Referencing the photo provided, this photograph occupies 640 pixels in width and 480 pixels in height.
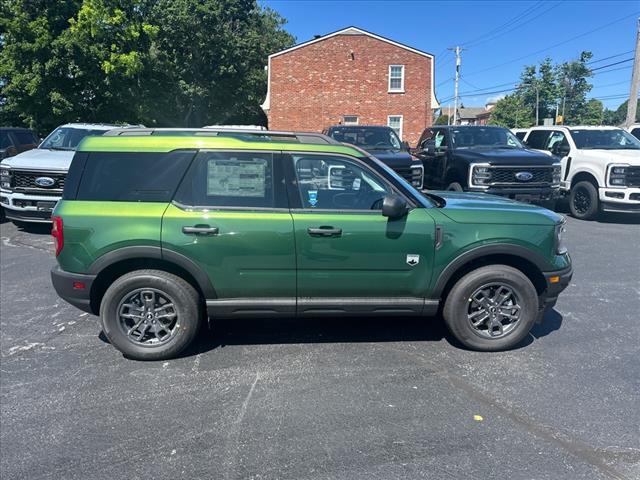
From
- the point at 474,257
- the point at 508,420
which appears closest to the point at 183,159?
the point at 474,257

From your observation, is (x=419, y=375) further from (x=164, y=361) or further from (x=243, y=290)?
(x=164, y=361)

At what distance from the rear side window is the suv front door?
3.08ft

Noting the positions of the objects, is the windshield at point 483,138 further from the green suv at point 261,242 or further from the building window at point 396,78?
the building window at point 396,78

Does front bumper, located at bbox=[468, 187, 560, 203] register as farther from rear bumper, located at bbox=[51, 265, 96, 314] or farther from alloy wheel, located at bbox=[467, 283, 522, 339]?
rear bumper, located at bbox=[51, 265, 96, 314]

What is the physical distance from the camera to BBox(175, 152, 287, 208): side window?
3943mm

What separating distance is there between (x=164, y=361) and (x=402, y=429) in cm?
212

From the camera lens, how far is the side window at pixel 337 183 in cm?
403

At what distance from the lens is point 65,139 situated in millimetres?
10172

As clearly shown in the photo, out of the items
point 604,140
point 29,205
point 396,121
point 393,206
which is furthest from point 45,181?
point 396,121

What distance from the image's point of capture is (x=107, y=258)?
3.88 metres

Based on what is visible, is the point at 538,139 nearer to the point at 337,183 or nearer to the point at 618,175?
the point at 618,175

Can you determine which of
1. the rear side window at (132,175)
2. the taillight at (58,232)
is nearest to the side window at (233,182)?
the rear side window at (132,175)

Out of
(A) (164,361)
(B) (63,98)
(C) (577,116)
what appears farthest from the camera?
(C) (577,116)

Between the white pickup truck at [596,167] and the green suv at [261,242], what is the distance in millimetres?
7471
